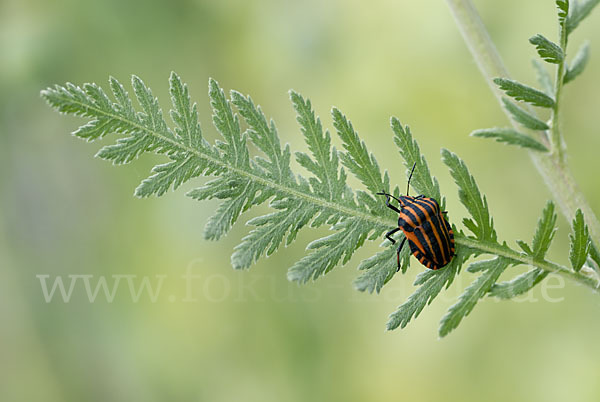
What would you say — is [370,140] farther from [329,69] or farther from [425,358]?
[425,358]

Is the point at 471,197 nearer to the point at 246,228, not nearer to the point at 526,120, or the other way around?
the point at 526,120

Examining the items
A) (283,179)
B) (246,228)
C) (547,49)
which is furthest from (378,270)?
(246,228)

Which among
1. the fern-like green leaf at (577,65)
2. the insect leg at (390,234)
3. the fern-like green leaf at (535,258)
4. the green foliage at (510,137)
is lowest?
the fern-like green leaf at (535,258)

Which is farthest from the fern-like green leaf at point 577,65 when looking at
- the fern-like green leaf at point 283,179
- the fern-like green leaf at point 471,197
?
the fern-like green leaf at point 471,197

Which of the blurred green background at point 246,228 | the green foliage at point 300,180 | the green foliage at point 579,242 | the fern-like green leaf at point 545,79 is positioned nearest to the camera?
the green foliage at point 579,242

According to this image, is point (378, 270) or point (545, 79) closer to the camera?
point (378, 270)

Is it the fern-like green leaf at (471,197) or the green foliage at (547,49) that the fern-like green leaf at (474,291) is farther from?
the green foliage at (547,49)
